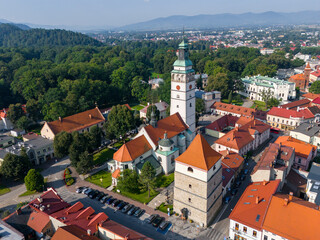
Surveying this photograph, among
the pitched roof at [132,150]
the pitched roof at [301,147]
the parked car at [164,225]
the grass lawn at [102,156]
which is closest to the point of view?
the parked car at [164,225]

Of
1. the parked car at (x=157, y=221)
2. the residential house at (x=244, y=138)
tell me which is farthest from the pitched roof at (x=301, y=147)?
the parked car at (x=157, y=221)

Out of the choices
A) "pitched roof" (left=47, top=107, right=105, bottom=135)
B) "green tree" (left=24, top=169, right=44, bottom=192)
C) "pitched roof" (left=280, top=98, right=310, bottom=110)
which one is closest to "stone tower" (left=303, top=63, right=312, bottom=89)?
"pitched roof" (left=280, top=98, right=310, bottom=110)

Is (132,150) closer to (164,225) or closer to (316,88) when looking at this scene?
(164,225)

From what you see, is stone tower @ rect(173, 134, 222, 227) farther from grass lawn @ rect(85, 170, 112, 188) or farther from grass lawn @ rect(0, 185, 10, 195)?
grass lawn @ rect(0, 185, 10, 195)

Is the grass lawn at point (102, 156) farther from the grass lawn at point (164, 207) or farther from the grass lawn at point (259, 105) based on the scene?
the grass lawn at point (259, 105)

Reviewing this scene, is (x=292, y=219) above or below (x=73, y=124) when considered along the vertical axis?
below

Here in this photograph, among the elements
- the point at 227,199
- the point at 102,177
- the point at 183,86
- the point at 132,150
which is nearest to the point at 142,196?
the point at 132,150
